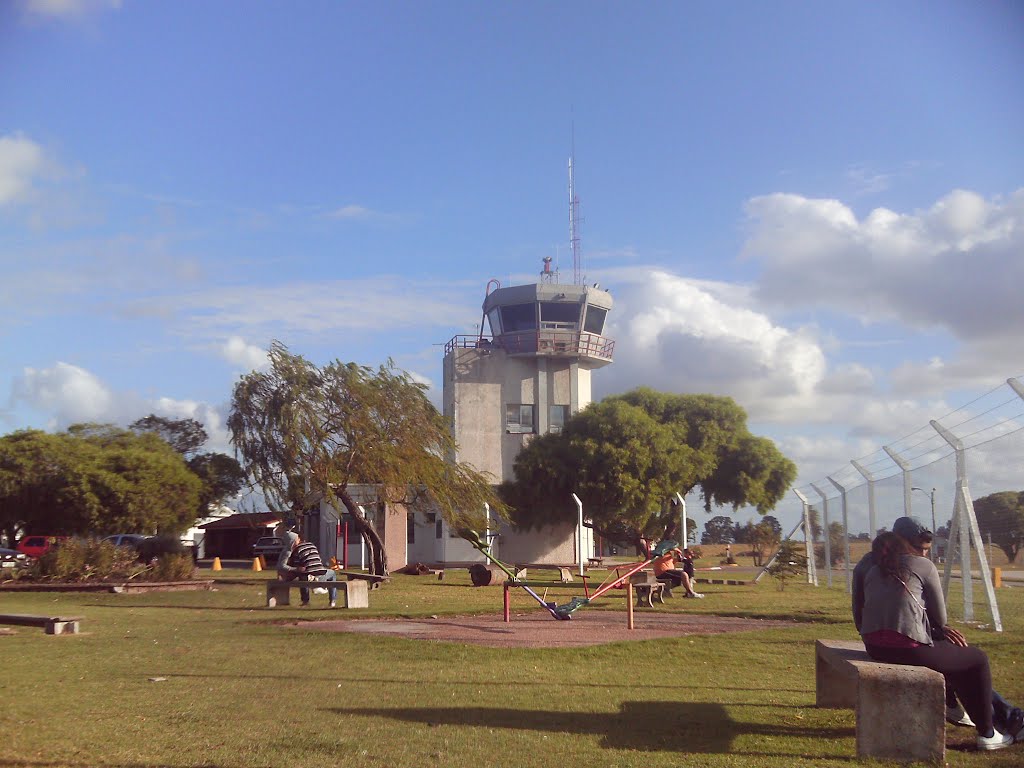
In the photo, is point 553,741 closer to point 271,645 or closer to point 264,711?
point 264,711

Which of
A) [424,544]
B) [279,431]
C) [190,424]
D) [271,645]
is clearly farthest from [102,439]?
[271,645]

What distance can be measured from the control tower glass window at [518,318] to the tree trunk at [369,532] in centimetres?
2266

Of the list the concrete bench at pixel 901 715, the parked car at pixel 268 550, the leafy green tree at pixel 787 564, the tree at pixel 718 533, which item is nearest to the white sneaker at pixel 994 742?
the concrete bench at pixel 901 715

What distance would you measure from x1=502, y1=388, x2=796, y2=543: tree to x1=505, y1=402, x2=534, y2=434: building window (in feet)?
9.84

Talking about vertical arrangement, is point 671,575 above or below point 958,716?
above

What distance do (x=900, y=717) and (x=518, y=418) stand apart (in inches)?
1817

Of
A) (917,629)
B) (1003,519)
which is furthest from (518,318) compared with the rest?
(917,629)

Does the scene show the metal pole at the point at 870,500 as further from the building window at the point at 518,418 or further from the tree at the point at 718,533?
the tree at the point at 718,533

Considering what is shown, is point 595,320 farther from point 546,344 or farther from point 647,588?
point 647,588

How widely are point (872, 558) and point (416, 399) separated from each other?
25275 mm

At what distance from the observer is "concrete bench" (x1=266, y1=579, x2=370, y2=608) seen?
17.1 metres

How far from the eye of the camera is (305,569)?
18062mm

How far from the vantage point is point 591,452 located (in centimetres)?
4541

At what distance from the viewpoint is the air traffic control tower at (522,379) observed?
50.8 metres
